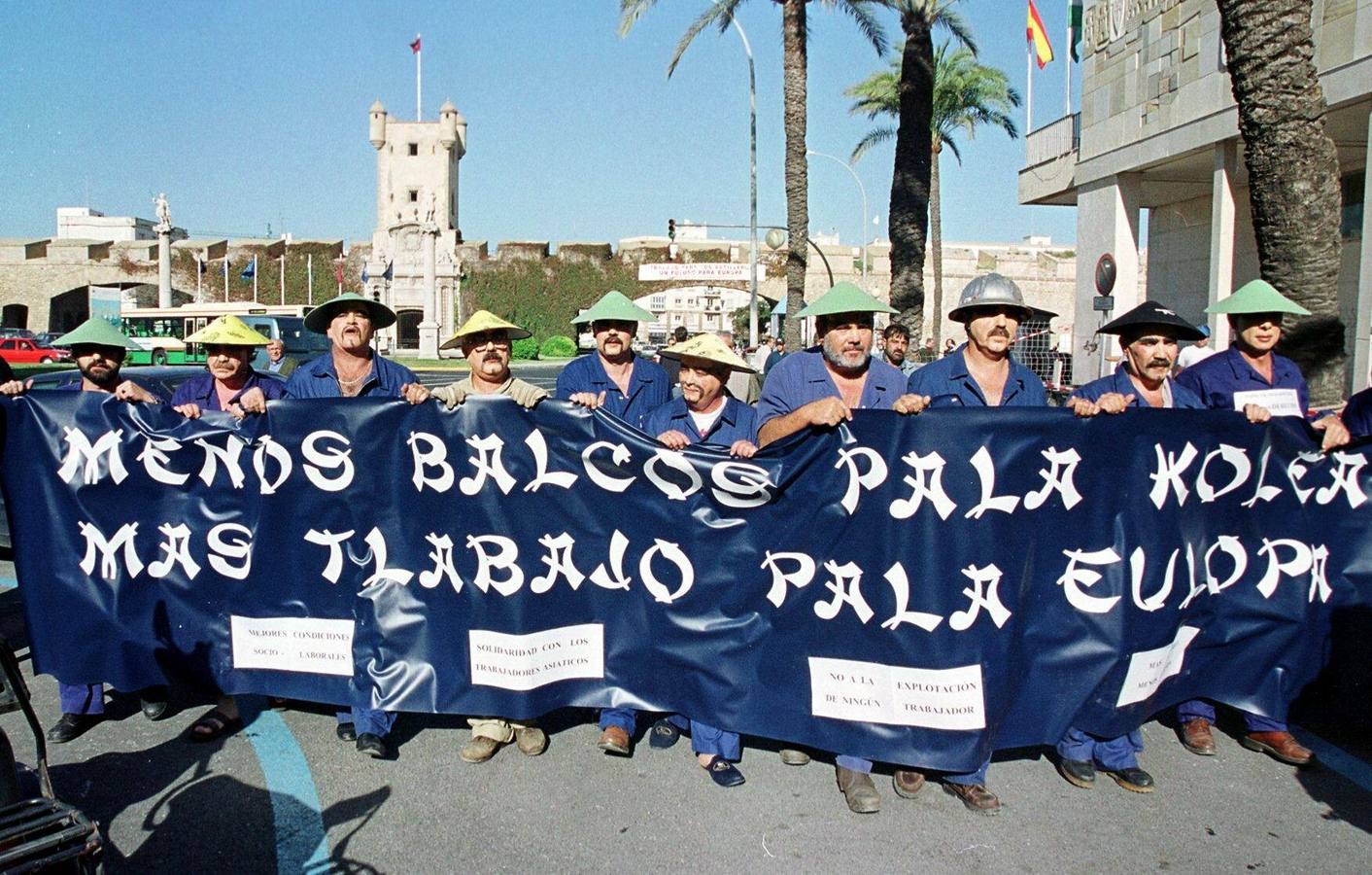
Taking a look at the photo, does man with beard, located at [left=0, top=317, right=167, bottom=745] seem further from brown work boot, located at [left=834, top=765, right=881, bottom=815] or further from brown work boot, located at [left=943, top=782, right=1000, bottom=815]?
brown work boot, located at [left=943, top=782, right=1000, bottom=815]

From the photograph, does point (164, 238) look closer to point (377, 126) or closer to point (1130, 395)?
point (377, 126)

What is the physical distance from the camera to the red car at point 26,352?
3941 centimetres

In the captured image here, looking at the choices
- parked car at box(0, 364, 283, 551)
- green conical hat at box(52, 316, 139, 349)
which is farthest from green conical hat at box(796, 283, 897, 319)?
green conical hat at box(52, 316, 139, 349)

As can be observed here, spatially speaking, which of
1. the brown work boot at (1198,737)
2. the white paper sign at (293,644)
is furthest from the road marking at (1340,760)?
the white paper sign at (293,644)

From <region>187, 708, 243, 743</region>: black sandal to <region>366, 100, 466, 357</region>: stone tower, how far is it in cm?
5441

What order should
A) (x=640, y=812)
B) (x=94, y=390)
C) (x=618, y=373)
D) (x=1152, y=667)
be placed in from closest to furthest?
(x=640, y=812) < (x=1152, y=667) < (x=94, y=390) < (x=618, y=373)

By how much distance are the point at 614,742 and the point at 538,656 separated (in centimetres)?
45

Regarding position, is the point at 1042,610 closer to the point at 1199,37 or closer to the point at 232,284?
the point at 1199,37

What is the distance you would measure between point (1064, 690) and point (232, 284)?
73492 millimetres

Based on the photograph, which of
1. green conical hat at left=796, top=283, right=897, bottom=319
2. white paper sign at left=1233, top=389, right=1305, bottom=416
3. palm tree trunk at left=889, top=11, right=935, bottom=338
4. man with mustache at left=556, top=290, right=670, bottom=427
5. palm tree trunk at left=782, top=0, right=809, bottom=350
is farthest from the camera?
palm tree trunk at left=782, top=0, right=809, bottom=350

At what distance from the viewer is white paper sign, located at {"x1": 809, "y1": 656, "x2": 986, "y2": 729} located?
3859mm

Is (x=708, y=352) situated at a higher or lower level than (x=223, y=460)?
higher

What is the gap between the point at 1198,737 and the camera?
4.40m

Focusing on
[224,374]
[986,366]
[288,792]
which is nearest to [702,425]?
[986,366]
